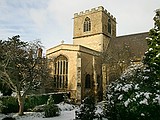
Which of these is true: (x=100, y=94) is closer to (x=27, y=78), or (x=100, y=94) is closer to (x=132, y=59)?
(x=132, y=59)

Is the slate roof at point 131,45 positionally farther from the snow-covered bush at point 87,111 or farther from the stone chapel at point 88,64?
the snow-covered bush at point 87,111

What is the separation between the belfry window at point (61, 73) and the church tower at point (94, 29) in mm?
7760

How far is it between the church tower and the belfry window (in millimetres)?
7760

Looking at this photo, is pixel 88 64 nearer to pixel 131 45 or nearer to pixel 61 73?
pixel 61 73

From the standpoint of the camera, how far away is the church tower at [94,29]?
34594 millimetres

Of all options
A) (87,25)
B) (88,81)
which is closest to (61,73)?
(88,81)

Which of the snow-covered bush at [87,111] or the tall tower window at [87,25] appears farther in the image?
the tall tower window at [87,25]

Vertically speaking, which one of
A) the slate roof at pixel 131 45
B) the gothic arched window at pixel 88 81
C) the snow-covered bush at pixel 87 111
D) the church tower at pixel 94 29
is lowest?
the snow-covered bush at pixel 87 111

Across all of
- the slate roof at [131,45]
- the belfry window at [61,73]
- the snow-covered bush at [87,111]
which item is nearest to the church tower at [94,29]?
the slate roof at [131,45]

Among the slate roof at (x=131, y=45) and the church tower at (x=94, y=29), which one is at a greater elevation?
the church tower at (x=94, y=29)

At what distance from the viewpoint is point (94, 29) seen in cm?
3522

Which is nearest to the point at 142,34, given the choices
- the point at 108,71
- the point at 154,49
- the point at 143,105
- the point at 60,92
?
the point at 108,71

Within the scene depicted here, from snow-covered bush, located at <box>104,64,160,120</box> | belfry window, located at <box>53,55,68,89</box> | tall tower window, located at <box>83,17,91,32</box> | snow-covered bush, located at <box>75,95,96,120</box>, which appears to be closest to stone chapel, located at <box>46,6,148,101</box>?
belfry window, located at <box>53,55,68,89</box>

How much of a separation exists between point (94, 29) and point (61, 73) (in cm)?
1085
